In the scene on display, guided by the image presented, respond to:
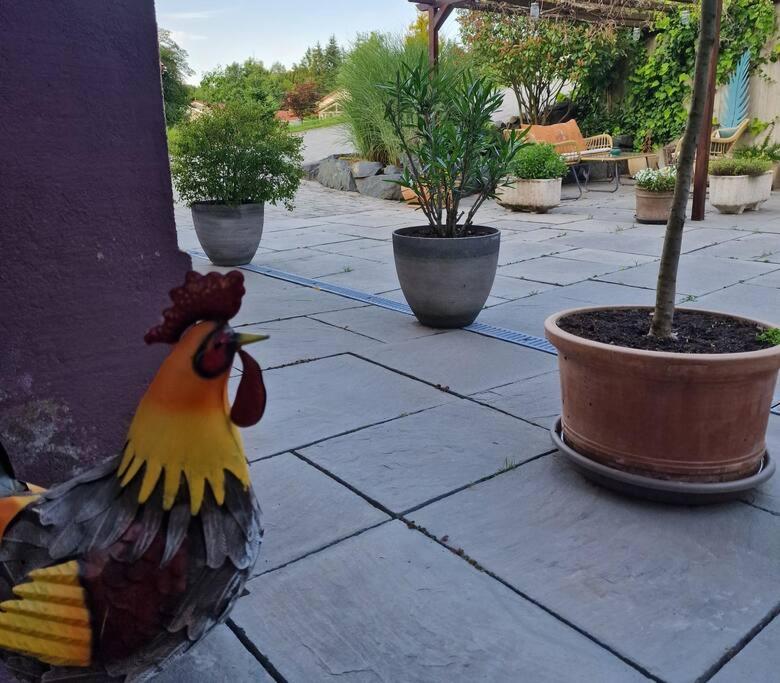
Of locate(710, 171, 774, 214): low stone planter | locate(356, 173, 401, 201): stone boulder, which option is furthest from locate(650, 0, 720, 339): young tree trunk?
locate(356, 173, 401, 201): stone boulder

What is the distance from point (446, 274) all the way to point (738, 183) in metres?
6.15

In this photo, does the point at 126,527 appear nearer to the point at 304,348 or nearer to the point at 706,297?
the point at 304,348

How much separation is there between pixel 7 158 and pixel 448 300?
113 inches

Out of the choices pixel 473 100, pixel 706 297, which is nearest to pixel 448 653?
pixel 473 100

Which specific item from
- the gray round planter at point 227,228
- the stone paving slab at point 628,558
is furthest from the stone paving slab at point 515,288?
the stone paving slab at point 628,558

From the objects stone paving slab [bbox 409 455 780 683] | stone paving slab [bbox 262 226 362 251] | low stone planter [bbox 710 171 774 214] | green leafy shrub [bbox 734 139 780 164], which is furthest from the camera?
green leafy shrub [bbox 734 139 780 164]

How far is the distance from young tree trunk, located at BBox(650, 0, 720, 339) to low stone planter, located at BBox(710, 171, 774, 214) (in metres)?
7.11

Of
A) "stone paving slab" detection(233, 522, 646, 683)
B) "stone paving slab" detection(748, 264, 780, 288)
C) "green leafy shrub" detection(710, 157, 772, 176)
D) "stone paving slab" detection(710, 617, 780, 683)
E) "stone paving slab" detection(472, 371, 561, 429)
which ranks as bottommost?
"stone paving slab" detection(710, 617, 780, 683)

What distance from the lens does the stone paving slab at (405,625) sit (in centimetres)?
172

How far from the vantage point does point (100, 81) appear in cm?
217

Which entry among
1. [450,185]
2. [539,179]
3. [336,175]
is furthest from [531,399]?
[336,175]

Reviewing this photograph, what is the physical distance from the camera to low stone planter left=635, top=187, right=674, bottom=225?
8445mm

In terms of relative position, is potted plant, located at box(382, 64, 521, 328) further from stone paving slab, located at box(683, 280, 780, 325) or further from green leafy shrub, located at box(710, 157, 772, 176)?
green leafy shrub, located at box(710, 157, 772, 176)

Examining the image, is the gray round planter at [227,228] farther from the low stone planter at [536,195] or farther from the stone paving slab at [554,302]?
the low stone planter at [536,195]
